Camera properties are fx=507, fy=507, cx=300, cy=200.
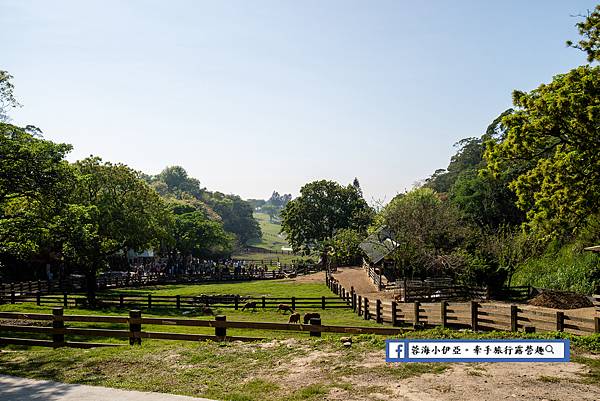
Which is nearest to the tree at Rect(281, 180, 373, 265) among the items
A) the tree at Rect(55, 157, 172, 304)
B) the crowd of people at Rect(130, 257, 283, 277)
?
the crowd of people at Rect(130, 257, 283, 277)

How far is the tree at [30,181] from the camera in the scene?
19.1 m

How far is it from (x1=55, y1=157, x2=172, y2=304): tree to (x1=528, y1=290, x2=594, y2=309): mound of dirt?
990 inches

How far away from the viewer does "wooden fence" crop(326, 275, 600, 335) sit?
50.6 ft

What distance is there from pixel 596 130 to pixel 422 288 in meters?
18.3

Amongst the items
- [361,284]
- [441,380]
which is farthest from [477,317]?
[361,284]

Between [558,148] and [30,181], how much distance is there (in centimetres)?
1900

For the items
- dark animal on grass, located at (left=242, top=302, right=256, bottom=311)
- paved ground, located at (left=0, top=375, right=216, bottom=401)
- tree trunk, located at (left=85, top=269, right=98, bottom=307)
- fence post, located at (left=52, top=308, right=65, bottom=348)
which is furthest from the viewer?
tree trunk, located at (left=85, top=269, right=98, bottom=307)

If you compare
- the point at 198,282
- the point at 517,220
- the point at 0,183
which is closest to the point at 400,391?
the point at 0,183

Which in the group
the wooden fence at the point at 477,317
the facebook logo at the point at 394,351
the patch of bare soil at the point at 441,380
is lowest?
the wooden fence at the point at 477,317

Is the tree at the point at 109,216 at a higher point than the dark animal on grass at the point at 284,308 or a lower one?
higher

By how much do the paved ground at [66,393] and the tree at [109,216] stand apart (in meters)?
17.6

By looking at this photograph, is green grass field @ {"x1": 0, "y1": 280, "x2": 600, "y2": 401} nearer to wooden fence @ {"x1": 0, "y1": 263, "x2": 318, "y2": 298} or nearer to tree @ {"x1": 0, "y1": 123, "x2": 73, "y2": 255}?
tree @ {"x1": 0, "y1": 123, "x2": 73, "y2": 255}

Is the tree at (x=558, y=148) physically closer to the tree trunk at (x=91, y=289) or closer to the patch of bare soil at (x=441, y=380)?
the patch of bare soil at (x=441, y=380)

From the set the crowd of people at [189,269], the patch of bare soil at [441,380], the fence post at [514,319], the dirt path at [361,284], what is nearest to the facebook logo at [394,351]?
the patch of bare soil at [441,380]
